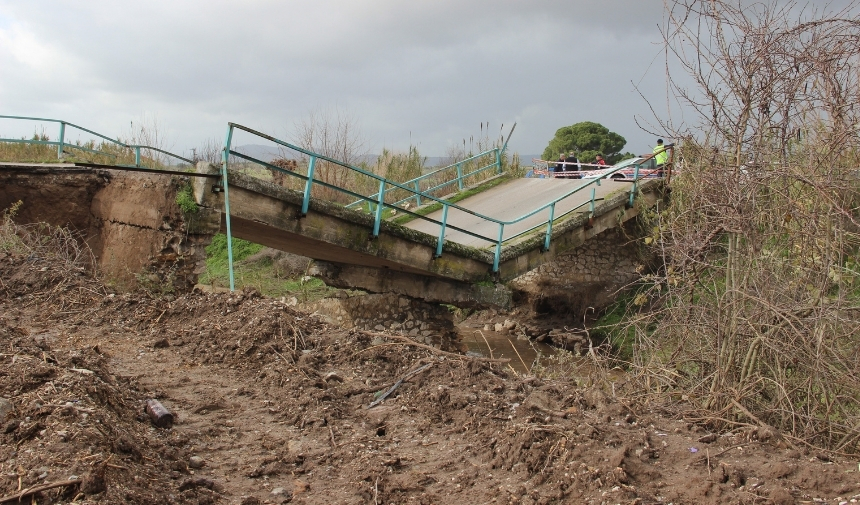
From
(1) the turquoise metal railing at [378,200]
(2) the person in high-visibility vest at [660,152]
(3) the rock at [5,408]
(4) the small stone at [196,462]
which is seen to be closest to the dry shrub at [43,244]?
(1) the turquoise metal railing at [378,200]

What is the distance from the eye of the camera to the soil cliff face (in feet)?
34.4

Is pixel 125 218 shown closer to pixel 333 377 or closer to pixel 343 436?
pixel 333 377

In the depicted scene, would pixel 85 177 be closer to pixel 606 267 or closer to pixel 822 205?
pixel 822 205

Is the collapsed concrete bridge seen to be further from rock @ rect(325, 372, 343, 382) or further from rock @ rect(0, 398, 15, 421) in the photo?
rock @ rect(0, 398, 15, 421)

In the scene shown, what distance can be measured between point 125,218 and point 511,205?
28.6 ft

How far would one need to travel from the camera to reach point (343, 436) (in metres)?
4.63

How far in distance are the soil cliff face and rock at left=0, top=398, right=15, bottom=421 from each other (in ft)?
21.3

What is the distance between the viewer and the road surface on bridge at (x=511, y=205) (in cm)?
1487

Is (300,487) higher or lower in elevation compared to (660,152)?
lower

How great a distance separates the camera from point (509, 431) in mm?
4371

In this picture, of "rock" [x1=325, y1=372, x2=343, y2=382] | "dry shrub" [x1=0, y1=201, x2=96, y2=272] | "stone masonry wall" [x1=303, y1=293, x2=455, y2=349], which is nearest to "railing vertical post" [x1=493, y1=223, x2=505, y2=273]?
A: "stone masonry wall" [x1=303, y1=293, x2=455, y2=349]

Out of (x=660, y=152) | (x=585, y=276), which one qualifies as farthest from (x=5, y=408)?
(x=585, y=276)

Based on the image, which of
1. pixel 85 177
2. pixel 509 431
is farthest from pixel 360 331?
pixel 85 177

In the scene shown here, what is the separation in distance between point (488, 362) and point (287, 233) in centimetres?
620
